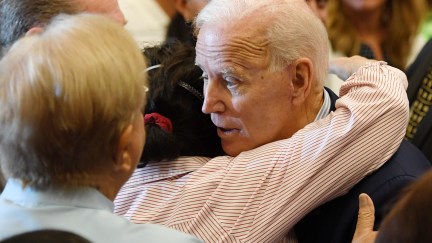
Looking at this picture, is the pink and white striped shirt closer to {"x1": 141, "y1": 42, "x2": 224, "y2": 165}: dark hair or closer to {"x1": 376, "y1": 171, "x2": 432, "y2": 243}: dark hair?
{"x1": 141, "y1": 42, "x2": 224, "y2": 165}: dark hair

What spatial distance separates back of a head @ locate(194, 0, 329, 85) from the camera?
161 cm

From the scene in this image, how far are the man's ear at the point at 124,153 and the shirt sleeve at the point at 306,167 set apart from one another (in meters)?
0.40

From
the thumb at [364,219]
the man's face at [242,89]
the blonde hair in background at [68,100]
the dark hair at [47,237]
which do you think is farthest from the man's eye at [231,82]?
the dark hair at [47,237]

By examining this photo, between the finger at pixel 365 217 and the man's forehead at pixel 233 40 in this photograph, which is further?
the man's forehead at pixel 233 40

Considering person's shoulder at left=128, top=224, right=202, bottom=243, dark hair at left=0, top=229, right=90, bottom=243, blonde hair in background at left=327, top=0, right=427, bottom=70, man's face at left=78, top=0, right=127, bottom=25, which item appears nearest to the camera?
dark hair at left=0, top=229, right=90, bottom=243

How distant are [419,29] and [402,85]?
138cm

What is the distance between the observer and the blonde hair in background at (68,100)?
3.40 ft

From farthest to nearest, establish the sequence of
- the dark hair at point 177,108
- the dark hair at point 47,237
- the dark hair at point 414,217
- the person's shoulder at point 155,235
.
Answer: the dark hair at point 177,108
the person's shoulder at point 155,235
the dark hair at point 47,237
the dark hair at point 414,217

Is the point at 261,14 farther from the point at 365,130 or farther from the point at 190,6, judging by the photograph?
the point at 190,6

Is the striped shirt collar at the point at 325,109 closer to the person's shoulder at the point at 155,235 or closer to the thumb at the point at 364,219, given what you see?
the thumb at the point at 364,219

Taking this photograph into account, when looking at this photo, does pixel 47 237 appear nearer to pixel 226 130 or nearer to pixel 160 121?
pixel 160 121

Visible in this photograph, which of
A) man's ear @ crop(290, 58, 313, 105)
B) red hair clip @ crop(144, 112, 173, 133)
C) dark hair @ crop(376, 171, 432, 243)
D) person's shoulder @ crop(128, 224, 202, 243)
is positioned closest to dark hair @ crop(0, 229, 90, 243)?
person's shoulder @ crop(128, 224, 202, 243)

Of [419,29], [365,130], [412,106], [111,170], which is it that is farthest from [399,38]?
[111,170]

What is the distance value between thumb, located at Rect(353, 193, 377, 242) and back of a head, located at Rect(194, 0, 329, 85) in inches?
14.4
